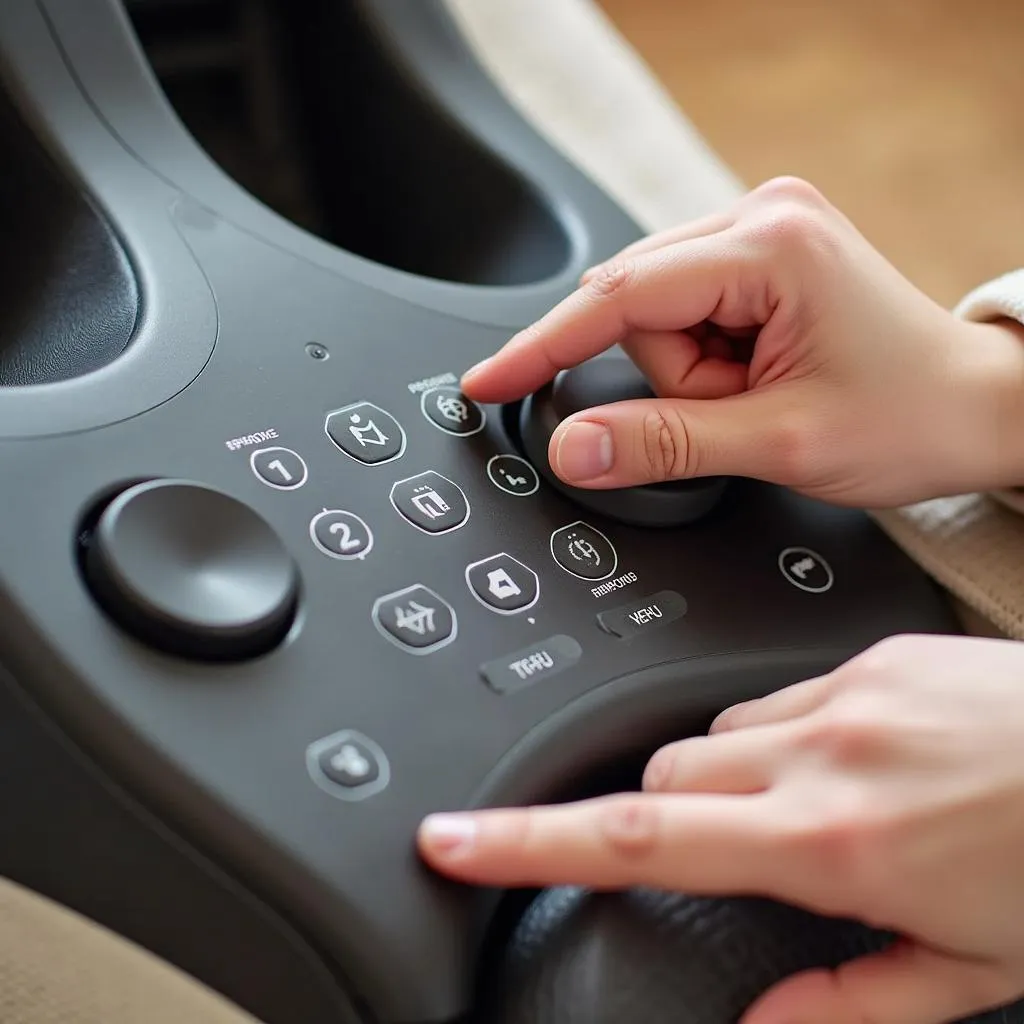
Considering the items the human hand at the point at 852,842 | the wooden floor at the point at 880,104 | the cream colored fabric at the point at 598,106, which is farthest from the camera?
the wooden floor at the point at 880,104

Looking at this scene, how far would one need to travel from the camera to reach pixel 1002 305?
1.60ft

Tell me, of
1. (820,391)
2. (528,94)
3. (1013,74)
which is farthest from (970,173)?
(820,391)

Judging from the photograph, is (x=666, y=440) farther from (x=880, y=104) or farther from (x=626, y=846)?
(x=880, y=104)

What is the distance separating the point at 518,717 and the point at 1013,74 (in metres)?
0.78

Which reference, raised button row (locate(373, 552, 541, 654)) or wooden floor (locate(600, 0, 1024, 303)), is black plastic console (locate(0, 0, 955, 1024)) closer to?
raised button row (locate(373, 552, 541, 654))

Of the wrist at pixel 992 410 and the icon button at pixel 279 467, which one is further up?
the icon button at pixel 279 467

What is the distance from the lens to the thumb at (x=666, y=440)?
16.6 inches

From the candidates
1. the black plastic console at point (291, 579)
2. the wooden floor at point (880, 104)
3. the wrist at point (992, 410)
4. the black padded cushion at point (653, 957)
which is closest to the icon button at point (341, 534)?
the black plastic console at point (291, 579)

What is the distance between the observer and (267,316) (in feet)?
1.49

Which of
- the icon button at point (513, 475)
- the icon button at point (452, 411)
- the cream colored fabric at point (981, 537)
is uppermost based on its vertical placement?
the icon button at point (452, 411)

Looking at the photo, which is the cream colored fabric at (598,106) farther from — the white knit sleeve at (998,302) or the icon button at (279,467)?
the icon button at (279,467)

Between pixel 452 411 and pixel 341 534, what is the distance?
0.08 metres

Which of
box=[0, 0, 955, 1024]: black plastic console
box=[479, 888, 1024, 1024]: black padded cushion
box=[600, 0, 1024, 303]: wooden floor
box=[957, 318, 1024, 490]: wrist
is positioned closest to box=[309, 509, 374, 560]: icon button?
box=[0, 0, 955, 1024]: black plastic console

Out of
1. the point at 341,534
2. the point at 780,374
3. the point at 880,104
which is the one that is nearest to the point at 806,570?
the point at 780,374
